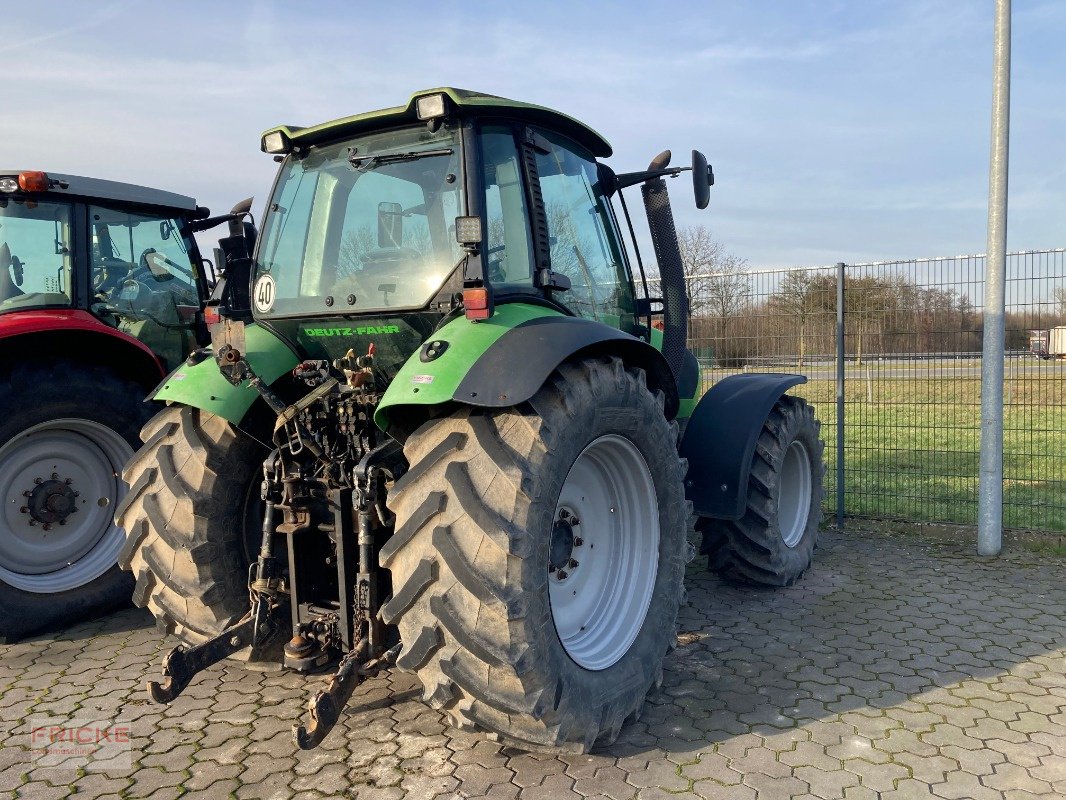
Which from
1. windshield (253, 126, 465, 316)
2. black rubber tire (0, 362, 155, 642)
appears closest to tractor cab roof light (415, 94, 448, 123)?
windshield (253, 126, 465, 316)

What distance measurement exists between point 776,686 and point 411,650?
1.91 meters

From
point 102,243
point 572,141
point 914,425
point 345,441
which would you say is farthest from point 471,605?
point 914,425

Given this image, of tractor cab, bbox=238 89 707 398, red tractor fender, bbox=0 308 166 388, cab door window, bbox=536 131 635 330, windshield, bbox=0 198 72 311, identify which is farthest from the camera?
windshield, bbox=0 198 72 311

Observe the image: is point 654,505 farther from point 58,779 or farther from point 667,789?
point 58,779

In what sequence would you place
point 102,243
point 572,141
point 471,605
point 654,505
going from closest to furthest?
point 471,605
point 654,505
point 572,141
point 102,243

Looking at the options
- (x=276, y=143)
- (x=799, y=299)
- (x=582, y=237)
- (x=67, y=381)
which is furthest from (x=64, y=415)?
(x=799, y=299)

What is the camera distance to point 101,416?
4902mm

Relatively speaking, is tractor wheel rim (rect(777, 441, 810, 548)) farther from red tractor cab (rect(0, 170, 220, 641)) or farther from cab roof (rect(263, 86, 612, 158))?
red tractor cab (rect(0, 170, 220, 641))

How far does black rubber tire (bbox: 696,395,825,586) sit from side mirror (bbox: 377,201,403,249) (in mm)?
2699

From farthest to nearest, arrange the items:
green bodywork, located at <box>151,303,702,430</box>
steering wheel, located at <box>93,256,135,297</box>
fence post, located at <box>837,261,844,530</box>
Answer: fence post, located at <box>837,261,844,530</box>, steering wheel, located at <box>93,256,135,297</box>, green bodywork, located at <box>151,303,702,430</box>

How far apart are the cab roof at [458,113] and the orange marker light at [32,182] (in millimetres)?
2059

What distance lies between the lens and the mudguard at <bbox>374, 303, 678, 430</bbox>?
107 inches

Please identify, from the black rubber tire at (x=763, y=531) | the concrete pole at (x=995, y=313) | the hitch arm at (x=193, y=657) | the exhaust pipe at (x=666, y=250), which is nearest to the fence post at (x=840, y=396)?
the concrete pole at (x=995, y=313)

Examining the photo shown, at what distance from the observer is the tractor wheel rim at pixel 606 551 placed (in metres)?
3.38
